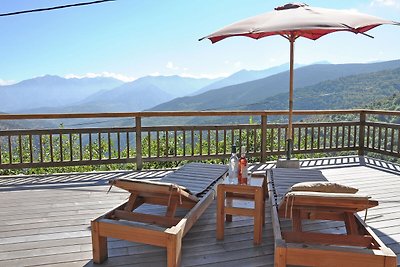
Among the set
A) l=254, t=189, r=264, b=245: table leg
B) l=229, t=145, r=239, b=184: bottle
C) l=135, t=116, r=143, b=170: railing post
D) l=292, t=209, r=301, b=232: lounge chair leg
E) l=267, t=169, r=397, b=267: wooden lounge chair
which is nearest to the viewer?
l=267, t=169, r=397, b=267: wooden lounge chair

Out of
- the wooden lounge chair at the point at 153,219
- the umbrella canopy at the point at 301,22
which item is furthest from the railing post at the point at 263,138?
the wooden lounge chair at the point at 153,219

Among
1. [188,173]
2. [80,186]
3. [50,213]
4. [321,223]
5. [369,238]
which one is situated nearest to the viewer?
[369,238]

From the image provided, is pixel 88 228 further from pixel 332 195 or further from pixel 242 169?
pixel 332 195

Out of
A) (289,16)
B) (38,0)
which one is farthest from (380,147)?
(38,0)

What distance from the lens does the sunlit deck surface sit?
94.8 inches

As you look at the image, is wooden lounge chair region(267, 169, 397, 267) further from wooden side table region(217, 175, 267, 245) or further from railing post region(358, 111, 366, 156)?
railing post region(358, 111, 366, 156)

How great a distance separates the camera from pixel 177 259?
2127 mm

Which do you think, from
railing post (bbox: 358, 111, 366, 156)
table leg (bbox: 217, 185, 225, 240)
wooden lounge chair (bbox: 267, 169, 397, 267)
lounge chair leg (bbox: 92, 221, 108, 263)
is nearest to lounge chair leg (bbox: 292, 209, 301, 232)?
wooden lounge chair (bbox: 267, 169, 397, 267)

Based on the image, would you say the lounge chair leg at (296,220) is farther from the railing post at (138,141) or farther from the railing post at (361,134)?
the railing post at (361,134)

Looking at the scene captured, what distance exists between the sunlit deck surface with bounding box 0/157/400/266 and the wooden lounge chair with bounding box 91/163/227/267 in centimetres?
23

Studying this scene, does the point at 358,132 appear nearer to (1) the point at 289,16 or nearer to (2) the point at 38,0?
(1) the point at 289,16

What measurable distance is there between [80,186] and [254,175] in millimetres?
2392

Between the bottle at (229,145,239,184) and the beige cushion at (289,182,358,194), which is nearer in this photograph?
the beige cushion at (289,182,358,194)

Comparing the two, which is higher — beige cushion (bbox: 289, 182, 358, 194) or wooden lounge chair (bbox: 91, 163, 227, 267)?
beige cushion (bbox: 289, 182, 358, 194)
